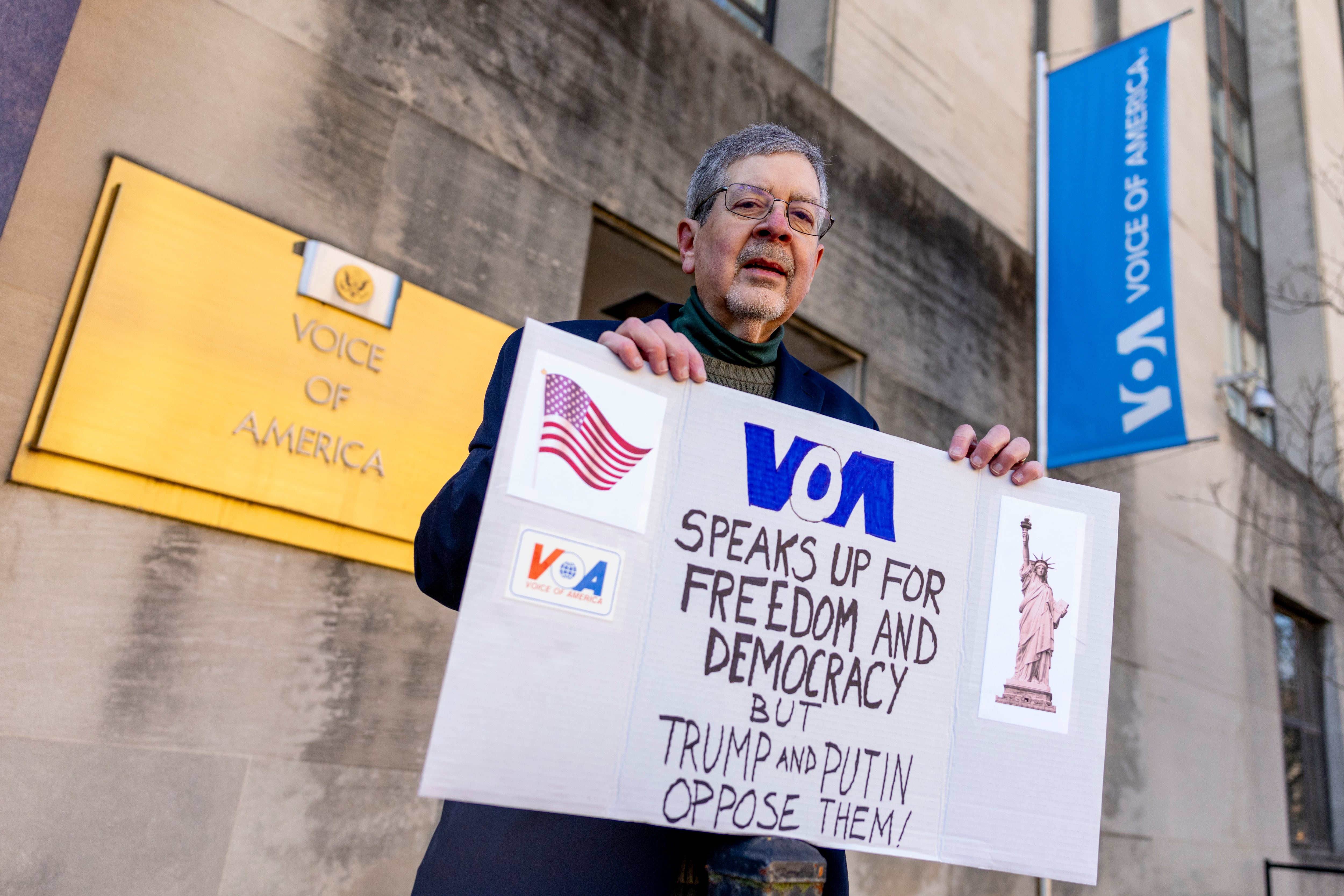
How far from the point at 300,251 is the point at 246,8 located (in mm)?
Answer: 893

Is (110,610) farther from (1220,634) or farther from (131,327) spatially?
(1220,634)

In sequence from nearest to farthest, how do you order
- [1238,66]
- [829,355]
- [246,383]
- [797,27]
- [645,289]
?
1. [246,383]
2. [645,289]
3. [829,355]
4. [797,27]
5. [1238,66]

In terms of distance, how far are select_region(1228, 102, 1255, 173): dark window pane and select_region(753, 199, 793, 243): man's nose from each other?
1325 cm

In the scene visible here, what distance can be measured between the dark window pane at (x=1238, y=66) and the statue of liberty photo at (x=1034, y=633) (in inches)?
546

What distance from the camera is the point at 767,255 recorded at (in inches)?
66.0

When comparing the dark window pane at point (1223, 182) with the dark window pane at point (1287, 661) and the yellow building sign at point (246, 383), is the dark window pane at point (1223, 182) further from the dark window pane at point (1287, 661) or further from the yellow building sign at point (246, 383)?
the yellow building sign at point (246, 383)

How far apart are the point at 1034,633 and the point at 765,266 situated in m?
0.77

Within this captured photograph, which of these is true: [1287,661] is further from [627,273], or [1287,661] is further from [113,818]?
[113,818]

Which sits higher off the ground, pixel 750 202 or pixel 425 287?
pixel 425 287

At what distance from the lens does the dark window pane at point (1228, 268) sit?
428 inches

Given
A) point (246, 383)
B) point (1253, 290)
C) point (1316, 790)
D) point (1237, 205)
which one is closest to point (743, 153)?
point (246, 383)

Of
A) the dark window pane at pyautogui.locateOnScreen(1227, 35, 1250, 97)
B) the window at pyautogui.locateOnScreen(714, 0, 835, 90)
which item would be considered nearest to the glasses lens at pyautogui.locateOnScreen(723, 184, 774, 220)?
the window at pyautogui.locateOnScreen(714, 0, 835, 90)

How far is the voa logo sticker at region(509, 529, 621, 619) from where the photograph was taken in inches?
44.9

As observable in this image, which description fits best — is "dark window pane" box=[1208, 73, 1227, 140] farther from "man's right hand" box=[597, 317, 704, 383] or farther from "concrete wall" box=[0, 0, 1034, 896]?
"man's right hand" box=[597, 317, 704, 383]
